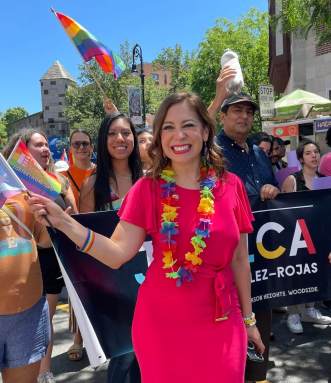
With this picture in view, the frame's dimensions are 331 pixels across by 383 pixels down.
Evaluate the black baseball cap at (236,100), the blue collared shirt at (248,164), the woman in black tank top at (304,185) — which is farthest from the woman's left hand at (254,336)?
the woman in black tank top at (304,185)

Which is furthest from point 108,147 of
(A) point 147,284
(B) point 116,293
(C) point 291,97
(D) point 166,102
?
(C) point 291,97

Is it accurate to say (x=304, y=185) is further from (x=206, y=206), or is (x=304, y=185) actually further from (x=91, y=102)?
(x=91, y=102)

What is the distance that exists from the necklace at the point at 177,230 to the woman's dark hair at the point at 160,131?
5.2 inches

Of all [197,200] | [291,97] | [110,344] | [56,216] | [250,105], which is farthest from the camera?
[291,97]

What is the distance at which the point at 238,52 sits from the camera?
2856 centimetres

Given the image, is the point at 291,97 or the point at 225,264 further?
the point at 291,97

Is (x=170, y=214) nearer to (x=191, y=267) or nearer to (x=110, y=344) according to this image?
(x=191, y=267)

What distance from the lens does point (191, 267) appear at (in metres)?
1.94

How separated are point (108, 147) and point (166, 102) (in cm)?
129

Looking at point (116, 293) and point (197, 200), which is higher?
point (197, 200)

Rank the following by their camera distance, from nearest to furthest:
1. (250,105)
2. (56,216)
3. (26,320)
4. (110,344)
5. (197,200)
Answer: (56,216), (197,200), (26,320), (110,344), (250,105)

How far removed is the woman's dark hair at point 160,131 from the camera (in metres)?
2.11

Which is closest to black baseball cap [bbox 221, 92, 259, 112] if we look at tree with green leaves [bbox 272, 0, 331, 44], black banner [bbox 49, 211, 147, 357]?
black banner [bbox 49, 211, 147, 357]

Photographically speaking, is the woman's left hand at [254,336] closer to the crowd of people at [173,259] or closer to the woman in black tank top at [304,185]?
the crowd of people at [173,259]
